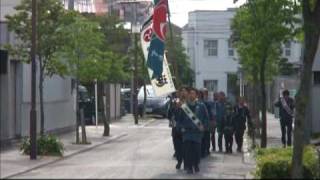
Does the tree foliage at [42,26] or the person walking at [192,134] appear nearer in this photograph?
the person walking at [192,134]

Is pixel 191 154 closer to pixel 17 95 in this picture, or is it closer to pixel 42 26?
pixel 42 26

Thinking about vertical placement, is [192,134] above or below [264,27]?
below

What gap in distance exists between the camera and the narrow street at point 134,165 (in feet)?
55.2

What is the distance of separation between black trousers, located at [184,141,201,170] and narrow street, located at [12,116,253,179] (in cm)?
23

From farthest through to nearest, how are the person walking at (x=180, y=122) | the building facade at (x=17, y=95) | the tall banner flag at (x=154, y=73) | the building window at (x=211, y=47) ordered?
1. the building window at (x=211, y=47)
2. the building facade at (x=17, y=95)
3. the tall banner flag at (x=154, y=73)
4. the person walking at (x=180, y=122)

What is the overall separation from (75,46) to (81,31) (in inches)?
29.0

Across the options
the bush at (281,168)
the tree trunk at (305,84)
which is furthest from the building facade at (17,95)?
the tree trunk at (305,84)

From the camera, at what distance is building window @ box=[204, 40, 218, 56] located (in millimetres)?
73025

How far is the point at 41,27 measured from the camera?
22891 millimetres

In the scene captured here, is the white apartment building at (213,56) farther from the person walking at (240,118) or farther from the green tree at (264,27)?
the green tree at (264,27)

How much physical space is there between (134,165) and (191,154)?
2.04m

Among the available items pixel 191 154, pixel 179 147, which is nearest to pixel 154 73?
pixel 179 147

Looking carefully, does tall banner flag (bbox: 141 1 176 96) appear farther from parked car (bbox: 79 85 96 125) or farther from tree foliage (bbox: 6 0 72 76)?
parked car (bbox: 79 85 96 125)

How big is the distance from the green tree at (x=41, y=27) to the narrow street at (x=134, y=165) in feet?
8.69
